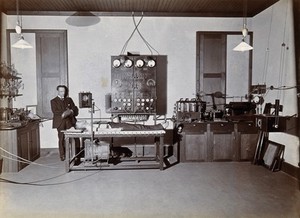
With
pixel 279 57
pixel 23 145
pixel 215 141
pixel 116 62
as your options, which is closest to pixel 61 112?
pixel 23 145

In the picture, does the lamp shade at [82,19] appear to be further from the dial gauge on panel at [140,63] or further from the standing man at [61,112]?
the standing man at [61,112]

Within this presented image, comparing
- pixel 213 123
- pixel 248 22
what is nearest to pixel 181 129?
pixel 213 123

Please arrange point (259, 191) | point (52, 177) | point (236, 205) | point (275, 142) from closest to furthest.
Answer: point (236, 205) < point (259, 191) < point (52, 177) < point (275, 142)

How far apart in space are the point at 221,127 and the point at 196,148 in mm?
708

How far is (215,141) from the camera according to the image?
680 cm

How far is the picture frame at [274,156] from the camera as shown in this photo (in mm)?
6031

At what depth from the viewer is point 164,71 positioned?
25.3 ft

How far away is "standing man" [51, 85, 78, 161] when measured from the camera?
694 cm

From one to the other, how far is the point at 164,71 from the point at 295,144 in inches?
135

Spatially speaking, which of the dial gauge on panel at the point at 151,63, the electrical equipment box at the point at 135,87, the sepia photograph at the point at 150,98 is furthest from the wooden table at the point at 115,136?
the dial gauge on panel at the point at 151,63

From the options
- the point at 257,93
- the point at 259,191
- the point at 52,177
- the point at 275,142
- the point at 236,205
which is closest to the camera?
the point at 236,205

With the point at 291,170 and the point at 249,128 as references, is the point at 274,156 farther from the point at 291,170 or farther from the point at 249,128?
the point at 249,128

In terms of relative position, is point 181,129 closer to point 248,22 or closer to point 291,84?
point 291,84

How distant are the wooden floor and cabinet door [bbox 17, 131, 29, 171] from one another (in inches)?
10.0
